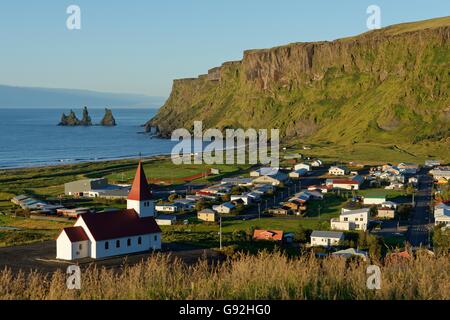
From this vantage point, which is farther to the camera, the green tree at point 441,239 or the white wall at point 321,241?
the white wall at point 321,241

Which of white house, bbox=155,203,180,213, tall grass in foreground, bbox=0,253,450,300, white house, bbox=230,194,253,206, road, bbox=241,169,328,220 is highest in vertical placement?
tall grass in foreground, bbox=0,253,450,300

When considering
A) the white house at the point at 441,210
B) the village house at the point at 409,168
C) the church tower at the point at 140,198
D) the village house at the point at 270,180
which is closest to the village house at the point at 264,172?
the village house at the point at 270,180

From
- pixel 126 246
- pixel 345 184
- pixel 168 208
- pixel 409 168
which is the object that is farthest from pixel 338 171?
pixel 126 246

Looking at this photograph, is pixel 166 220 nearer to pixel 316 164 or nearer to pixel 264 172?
pixel 264 172

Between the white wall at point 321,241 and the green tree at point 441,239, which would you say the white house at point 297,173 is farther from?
the white wall at point 321,241

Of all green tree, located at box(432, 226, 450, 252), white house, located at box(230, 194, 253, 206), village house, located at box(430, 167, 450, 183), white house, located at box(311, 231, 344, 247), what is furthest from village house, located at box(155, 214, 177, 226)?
village house, located at box(430, 167, 450, 183)

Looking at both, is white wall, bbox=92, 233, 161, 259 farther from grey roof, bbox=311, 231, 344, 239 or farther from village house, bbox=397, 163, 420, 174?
village house, bbox=397, 163, 420, 174
